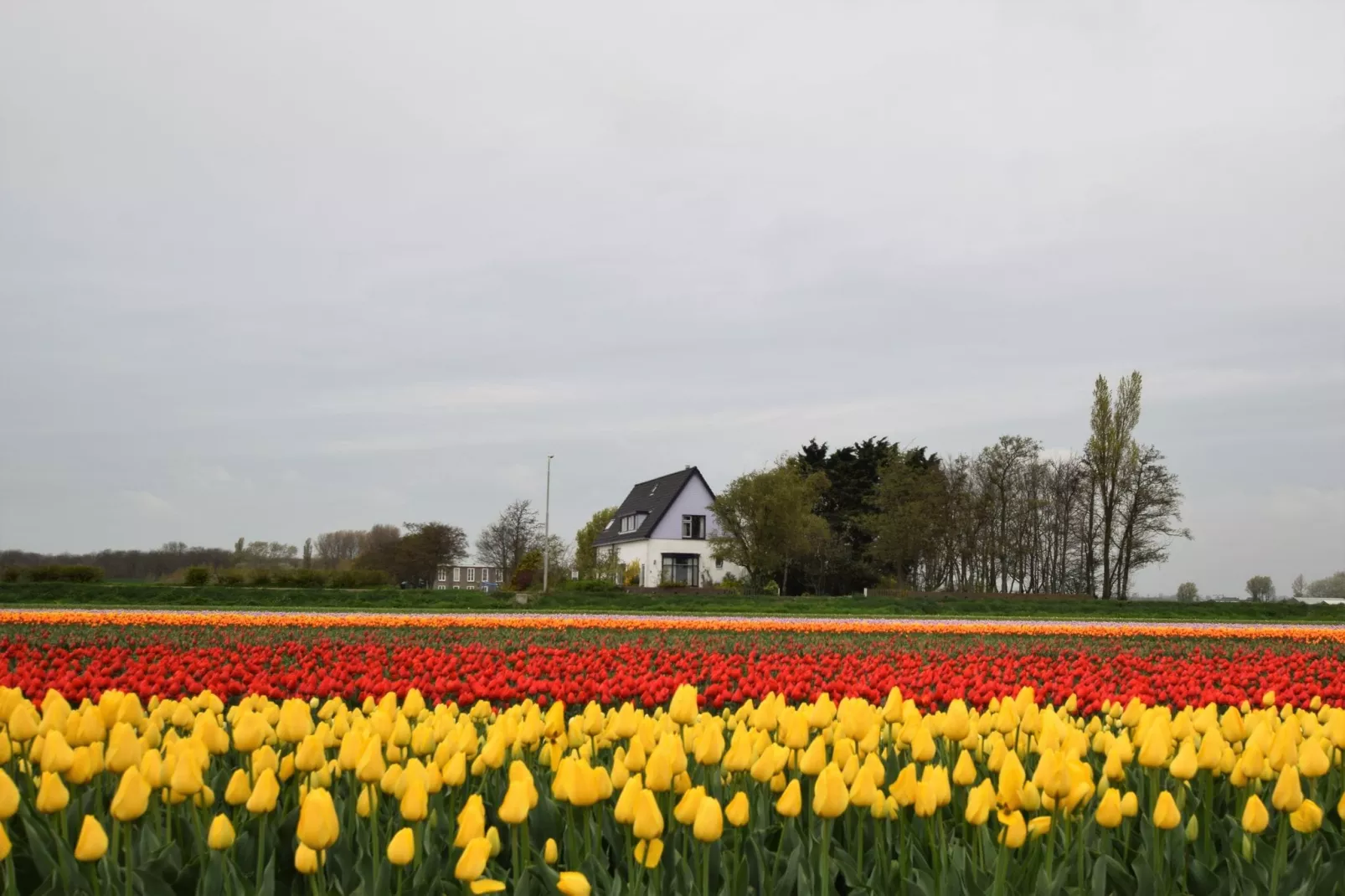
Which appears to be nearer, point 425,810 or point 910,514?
point 425,810

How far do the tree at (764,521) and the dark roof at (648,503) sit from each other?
48.5ft

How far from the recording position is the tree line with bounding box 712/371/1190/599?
5434cm

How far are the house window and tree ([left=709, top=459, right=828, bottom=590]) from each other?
45.9ft

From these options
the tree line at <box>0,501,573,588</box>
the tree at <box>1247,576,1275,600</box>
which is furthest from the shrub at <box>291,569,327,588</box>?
the tree at <box>1247,576,1275,600</box>

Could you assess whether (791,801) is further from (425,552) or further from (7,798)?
(425,552)

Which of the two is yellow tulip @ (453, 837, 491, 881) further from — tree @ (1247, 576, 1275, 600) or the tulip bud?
tree @ (1247, 576, 1275, 600)

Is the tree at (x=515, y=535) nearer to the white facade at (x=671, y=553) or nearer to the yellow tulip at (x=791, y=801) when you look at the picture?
the white facade at (x=671, y=553)

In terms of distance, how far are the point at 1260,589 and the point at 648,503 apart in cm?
3642

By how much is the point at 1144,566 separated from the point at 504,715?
193ft

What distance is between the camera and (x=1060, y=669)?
36.6 feet

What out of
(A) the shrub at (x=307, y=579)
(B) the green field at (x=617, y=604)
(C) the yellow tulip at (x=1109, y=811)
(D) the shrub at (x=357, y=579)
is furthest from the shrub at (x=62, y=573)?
(C) the yellow tulip at (x=1109, y=811)

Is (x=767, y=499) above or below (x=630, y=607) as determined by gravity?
above

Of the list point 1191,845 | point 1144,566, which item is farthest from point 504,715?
point 1144,566

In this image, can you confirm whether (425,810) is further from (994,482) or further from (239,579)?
(994,482)
